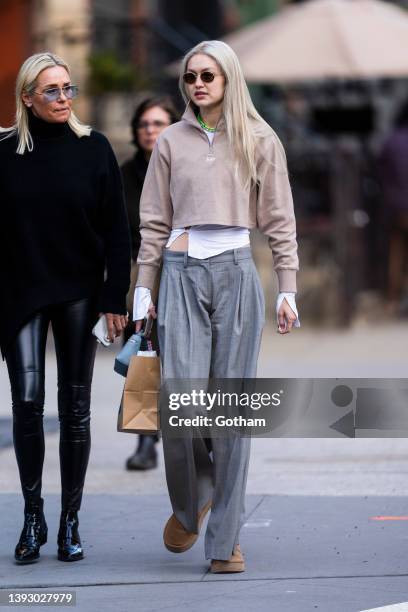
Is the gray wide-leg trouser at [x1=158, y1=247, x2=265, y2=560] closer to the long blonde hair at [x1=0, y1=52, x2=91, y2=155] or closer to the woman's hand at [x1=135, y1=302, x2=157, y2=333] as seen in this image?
the woman's hand at [x1=135, y1=302, x2=157, y2=333]

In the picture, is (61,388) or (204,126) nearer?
(204,126)

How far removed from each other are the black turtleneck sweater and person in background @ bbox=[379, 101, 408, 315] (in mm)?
8596

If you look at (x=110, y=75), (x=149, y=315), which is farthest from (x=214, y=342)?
(x=110, y=75)

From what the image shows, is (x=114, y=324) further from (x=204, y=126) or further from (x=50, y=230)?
(x=204, y=126)

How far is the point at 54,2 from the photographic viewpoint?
56.7 ft

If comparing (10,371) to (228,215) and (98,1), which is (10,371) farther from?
(98,1)

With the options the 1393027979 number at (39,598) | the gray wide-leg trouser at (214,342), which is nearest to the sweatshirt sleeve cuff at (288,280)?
the gray wide-leg trouser at (214,342)

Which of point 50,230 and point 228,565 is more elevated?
point 50,230

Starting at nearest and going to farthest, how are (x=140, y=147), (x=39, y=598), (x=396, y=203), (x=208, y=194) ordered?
(x=39, y=598) → (x=208, y=194) → (x=140, y=147) → (x=396, y=203)

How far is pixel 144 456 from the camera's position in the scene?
7727 mm

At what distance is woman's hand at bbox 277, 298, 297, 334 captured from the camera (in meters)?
5.53

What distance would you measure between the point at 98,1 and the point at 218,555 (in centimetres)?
1502

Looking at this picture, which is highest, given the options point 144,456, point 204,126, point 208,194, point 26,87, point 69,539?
point 26,87

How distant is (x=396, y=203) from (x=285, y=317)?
8.80 metres
